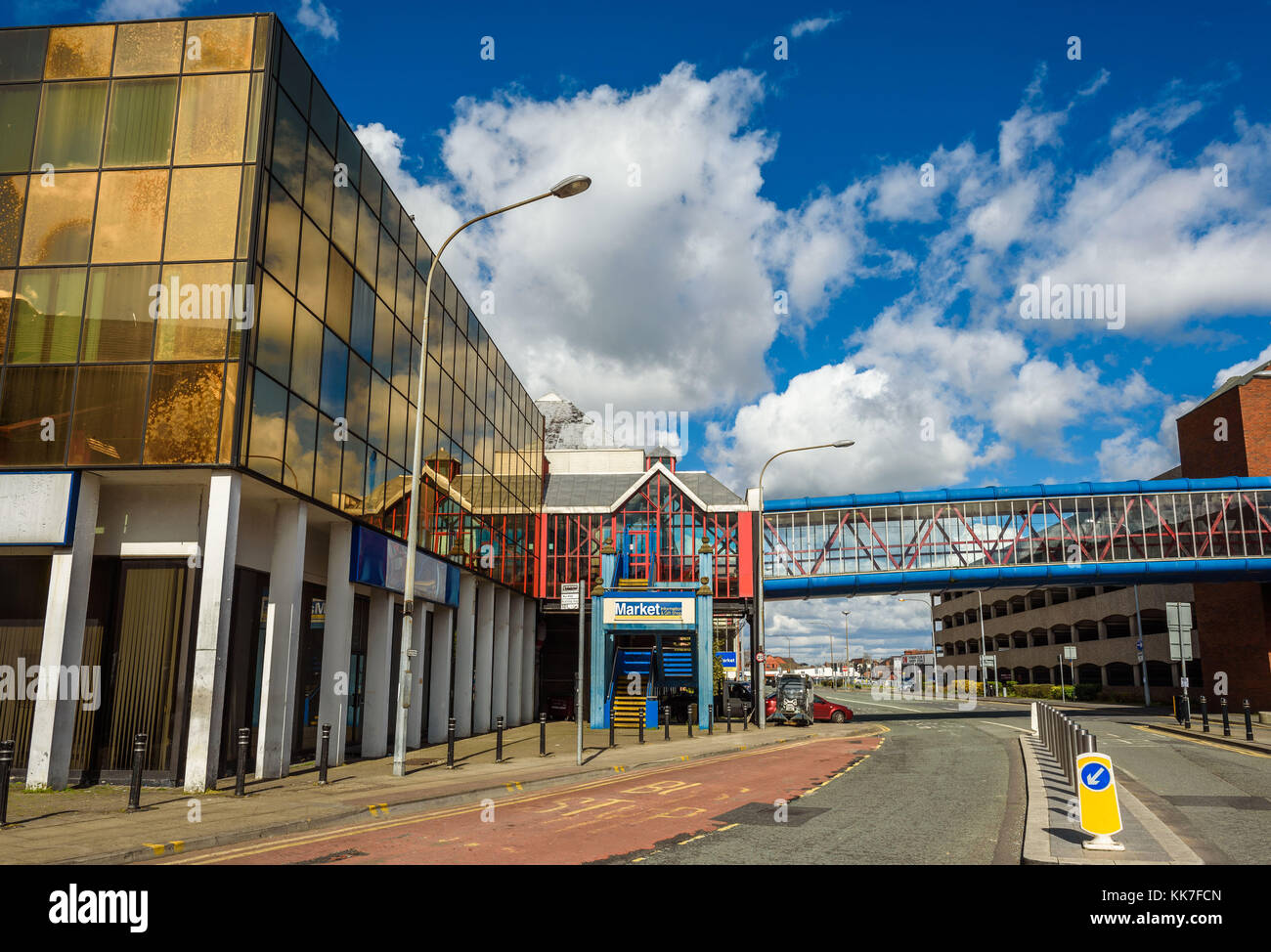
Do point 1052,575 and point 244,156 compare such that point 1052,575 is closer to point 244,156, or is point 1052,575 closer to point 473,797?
point 473,797

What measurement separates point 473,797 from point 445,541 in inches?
509

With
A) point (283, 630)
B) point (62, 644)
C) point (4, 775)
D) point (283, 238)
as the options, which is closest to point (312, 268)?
point (283, 238)

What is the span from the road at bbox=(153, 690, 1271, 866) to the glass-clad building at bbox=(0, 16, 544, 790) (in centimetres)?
587

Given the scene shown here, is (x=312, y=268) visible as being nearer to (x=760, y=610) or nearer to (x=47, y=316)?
(x=47, y=316)

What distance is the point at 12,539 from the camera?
1505cm

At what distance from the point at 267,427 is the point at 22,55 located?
30.3 feet

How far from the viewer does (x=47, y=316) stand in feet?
53.0

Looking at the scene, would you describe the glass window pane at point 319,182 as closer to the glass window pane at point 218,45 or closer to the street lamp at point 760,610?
the glass window pane at point 218,45

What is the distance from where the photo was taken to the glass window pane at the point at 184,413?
15.2 meters

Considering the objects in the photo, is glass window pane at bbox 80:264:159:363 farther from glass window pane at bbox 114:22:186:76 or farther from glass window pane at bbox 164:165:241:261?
glass window pane at bbox 114:22:186:76

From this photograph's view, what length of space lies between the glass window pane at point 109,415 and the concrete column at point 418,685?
9.79 m

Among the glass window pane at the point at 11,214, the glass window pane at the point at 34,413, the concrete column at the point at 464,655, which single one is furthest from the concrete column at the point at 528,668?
the glass window pane at the point at 11,214

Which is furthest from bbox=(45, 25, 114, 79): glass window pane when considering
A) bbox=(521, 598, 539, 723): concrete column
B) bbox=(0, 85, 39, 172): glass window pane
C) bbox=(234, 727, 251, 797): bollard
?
bbox=(521, 598, 539, 723): concrete column

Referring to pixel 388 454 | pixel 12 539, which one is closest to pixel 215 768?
pixel 12 539
